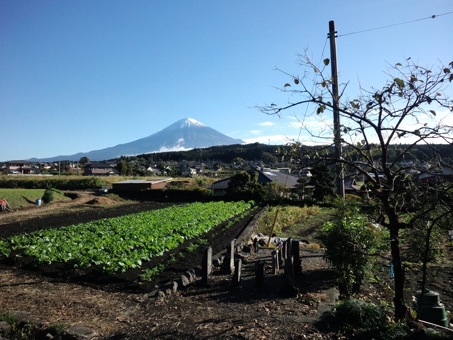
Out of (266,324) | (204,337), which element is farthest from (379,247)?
(204,337)

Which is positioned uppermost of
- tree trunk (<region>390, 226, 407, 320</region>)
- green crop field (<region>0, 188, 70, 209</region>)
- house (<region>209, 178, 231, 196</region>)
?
tree trunk (<region>390, 226, 407, 320</region>)

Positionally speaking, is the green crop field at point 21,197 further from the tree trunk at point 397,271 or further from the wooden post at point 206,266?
the tree trunk at point 397,271

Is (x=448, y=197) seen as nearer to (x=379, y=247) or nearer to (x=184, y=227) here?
(x=379, y=247)

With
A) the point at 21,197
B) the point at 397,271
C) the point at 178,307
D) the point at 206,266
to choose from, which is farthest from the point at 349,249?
the point at 21,197

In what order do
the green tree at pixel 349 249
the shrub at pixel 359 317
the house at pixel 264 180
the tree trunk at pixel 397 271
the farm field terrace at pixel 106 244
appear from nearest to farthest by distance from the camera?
1. the tree trunk at pixel 397 271
2. the shrub at pixel 359 317
3. the green tree at pixel 349 249
4. the farm field terrace at pixel 106 244
5. the house at pixel 264 180

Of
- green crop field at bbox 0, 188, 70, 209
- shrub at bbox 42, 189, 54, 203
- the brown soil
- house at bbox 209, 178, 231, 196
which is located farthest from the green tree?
house at bbox 209, 178, 231, 196

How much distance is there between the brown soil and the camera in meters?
5.49

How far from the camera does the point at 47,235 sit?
44.9ft

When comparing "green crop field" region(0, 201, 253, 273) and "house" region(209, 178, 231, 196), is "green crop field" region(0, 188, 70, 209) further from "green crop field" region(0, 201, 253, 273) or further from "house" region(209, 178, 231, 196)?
"green crop field" region(0, 201, 253, 273)

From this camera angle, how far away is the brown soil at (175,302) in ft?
18.0

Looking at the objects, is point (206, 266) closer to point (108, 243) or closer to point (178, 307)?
point (178, 307)

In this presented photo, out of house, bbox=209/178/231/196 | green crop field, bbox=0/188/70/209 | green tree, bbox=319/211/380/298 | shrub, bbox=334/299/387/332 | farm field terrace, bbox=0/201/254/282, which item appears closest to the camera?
shrub, bbox=334/299/387/332

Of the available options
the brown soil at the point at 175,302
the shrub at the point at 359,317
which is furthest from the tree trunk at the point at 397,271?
the brown soil at the point at 175,302

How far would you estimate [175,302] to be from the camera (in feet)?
22.5
